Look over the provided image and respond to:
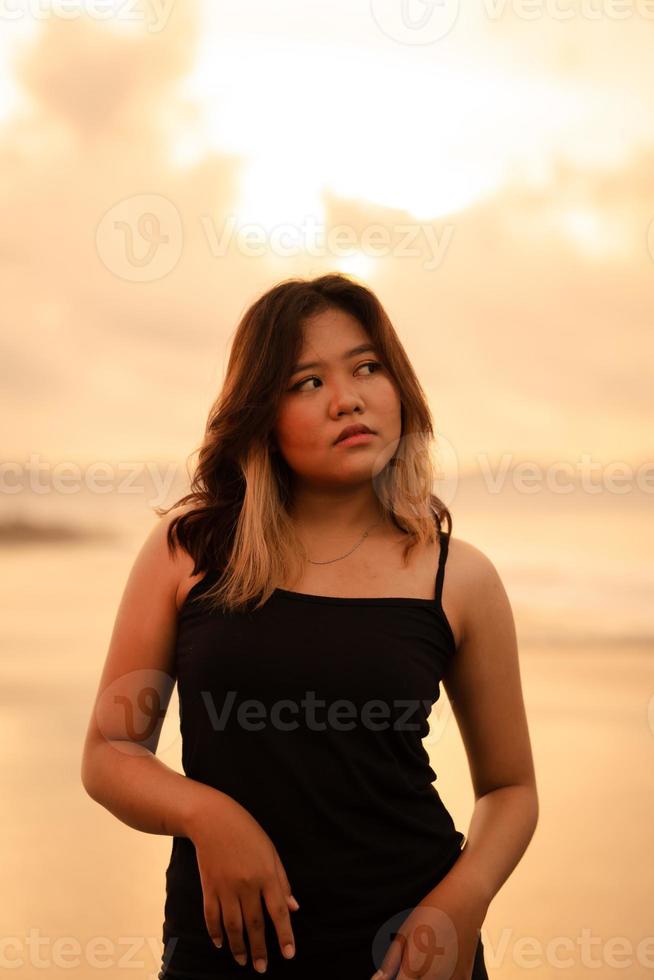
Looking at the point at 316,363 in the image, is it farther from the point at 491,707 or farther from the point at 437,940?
the point at 437,940

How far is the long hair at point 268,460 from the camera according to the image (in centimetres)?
150

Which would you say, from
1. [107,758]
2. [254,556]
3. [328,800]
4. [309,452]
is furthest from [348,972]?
[309,452]

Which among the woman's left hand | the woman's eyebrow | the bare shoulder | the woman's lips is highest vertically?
the woman's eyebrow

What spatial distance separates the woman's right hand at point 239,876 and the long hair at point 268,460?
0.28m

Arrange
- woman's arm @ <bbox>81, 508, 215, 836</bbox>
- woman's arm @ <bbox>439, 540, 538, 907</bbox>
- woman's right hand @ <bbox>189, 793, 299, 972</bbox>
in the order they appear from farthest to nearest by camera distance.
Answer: woman's arm @ <bbox>439, 540, 538, 907</bbox>
woman's arm @ <bbox>81, 508, 215, 836</bbox>
woman's right hand @ <bbox>189, 793, 299, 972</bbox>

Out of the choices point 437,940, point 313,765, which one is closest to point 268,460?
A: point 313,765

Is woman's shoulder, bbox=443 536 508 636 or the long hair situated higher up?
the long hair

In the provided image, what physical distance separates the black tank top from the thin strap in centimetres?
9

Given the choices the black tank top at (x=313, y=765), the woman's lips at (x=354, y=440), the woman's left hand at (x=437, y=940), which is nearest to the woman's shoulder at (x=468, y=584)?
the black tank top at (x=313, y=765)

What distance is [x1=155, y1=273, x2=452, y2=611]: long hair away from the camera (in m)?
1.50

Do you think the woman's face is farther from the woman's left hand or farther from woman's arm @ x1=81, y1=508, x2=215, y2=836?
the woman's left hand

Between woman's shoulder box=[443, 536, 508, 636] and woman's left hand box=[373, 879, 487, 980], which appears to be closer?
woman's left hand box=[373, 879, 487, 980]

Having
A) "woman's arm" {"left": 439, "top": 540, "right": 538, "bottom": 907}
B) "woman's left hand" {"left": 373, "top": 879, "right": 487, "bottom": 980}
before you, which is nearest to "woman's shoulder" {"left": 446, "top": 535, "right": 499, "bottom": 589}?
"woman's arm" {"left": 439, "top": 540, "right": 538, "bottom": 907}

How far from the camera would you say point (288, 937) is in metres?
1.33
